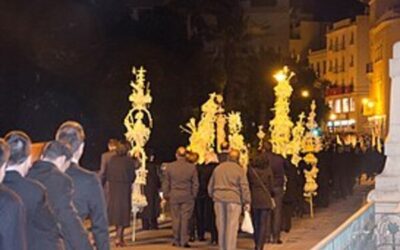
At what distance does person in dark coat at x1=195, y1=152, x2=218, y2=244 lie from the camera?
19.3m

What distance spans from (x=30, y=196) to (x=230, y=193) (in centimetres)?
886

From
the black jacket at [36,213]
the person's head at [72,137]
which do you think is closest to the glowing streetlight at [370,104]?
the person's head at [72,137]

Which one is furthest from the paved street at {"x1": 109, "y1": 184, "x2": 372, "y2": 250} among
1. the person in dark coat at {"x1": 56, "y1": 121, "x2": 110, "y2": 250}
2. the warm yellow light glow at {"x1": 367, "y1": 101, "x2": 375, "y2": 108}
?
the warm yellow light glow at {"x1": 367, "y1": 101, "x2": 375, "y2": 108}

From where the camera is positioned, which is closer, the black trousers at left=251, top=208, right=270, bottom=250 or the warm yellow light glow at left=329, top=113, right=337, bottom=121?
the black trousers at left=251, top=208, right=270, bottom=250

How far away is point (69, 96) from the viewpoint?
3809cm

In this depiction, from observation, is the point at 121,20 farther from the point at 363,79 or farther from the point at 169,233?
the point at 363,79

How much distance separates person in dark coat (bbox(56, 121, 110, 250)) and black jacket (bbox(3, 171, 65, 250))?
1.12m

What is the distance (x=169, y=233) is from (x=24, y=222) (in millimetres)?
14587

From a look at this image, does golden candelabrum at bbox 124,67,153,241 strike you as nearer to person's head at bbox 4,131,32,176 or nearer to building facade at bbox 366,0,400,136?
person's head at bbox 4,131,32,176

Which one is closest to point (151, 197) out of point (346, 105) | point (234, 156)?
point (234, 156)

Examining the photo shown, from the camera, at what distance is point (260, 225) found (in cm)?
1748

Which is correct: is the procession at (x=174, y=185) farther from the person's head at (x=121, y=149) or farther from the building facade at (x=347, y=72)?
the building facade at (x=347, y=72)

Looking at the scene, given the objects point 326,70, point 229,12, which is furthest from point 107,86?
point 326,70

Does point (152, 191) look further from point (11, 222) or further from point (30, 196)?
point (11, 222)
